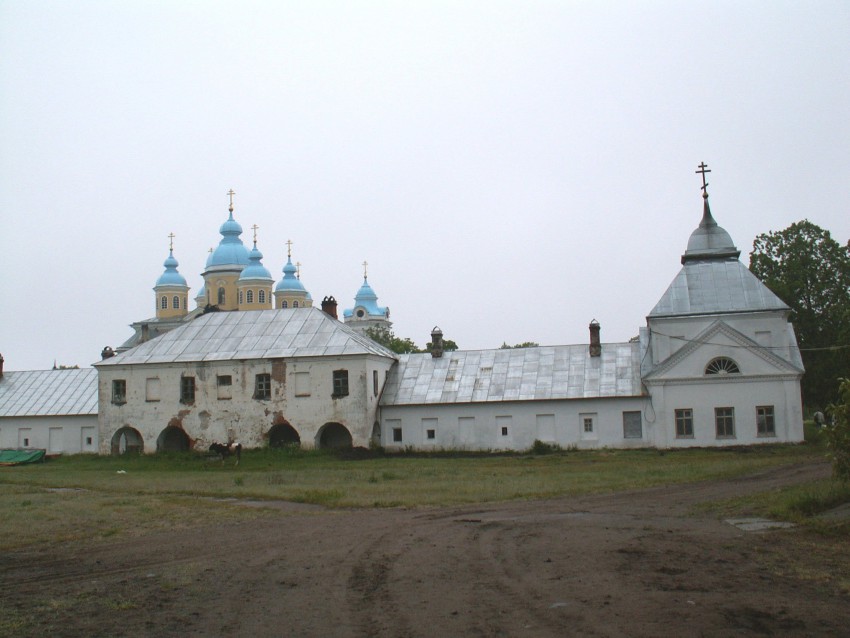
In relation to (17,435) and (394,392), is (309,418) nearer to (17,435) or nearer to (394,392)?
(394,392)

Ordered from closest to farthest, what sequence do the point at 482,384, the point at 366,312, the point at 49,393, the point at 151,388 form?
the point at 482,384 → the point at 151,388 → the point at 49,393 → the point at 366,312

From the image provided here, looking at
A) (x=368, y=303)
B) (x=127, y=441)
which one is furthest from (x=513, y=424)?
(x=368, y=303)

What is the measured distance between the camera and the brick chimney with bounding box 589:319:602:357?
3897 centimetres

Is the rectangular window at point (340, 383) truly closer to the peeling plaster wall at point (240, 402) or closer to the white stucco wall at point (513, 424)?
the peeling plaster wall at point (240, 402)

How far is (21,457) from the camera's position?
40688 millimetres

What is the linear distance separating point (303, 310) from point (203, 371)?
5468 millimetres

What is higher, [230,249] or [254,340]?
[230,249]

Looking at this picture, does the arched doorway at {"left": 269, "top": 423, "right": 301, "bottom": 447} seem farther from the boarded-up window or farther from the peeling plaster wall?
the boarded-up window

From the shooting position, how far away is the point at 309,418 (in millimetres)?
37594

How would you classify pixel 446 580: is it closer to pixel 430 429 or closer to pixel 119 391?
pixel 430 429

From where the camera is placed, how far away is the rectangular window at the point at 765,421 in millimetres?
33906

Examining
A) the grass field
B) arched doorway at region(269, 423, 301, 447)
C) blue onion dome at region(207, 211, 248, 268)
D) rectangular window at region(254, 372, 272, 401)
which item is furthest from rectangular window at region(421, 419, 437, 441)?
blue onion dome at region(207, 211, 248, 268)

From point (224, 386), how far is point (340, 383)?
17.1ft

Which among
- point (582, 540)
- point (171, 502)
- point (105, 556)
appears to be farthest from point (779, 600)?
point (171, 502)
